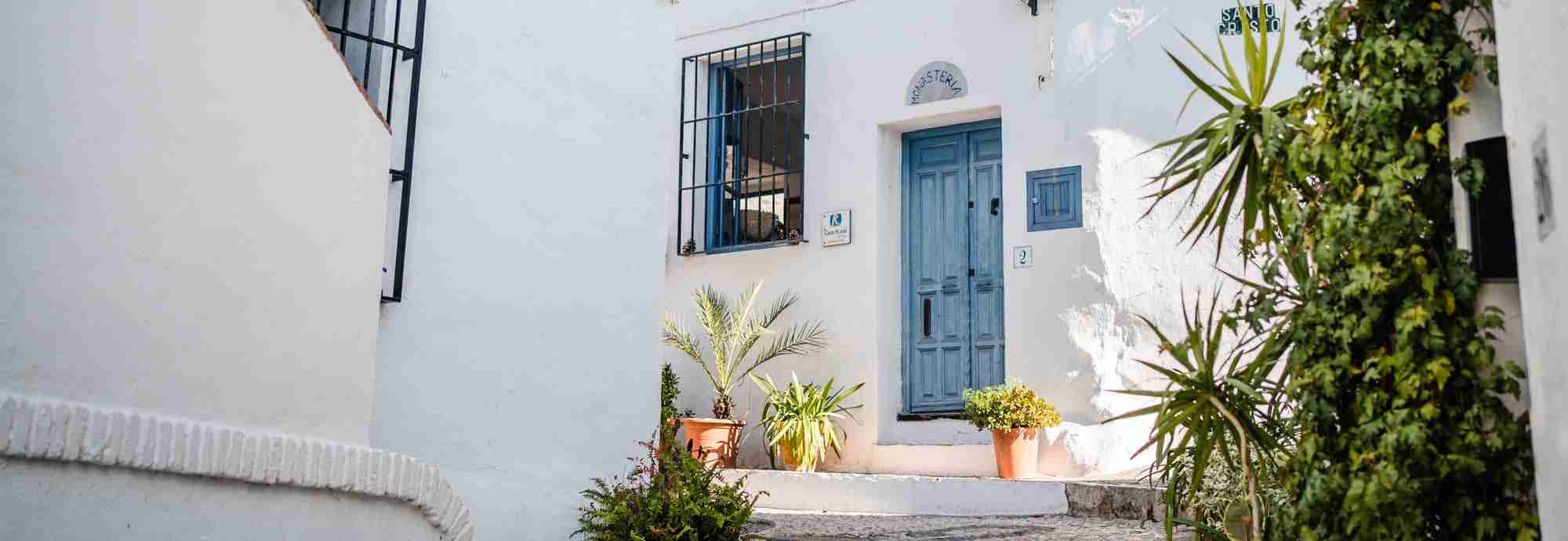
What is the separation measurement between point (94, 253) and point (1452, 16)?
3.42 metres

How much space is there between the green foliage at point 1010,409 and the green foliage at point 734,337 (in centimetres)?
155

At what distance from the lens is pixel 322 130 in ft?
14.0

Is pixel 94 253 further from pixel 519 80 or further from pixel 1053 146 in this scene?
pixel 1053 146

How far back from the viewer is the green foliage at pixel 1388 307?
10.5 feet

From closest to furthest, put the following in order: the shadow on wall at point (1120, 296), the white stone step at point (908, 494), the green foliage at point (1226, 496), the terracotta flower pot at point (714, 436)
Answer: the green foliage at point (1226, 496) → the white stone step at point (908, 494) → the shadow on wall at point (1120, 296) → the terracotta flower pot at point (714, 436)

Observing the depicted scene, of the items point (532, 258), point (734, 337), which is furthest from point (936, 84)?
point (532, 258)

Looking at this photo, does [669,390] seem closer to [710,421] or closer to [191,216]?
[710,421]

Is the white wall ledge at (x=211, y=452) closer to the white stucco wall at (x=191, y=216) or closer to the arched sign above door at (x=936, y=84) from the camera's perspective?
the white stucco wall at (x=191, y=216)

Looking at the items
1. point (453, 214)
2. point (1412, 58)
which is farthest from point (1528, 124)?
point (453, 214)

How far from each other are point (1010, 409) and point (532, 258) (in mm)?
3536

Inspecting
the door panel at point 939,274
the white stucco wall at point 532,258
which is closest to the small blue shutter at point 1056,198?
the door panel at point 939,274

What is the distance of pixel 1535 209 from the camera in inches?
117

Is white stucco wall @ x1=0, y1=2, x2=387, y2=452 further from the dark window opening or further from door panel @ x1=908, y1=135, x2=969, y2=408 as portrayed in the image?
door panel @ x1=908, y1=135, x2=969, y2=408

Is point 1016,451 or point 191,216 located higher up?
point 191,216
